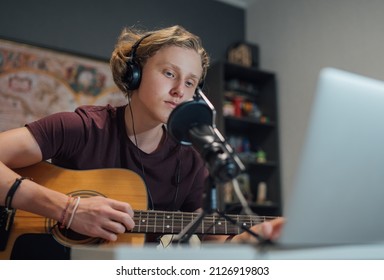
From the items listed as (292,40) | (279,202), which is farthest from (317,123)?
(292,40)

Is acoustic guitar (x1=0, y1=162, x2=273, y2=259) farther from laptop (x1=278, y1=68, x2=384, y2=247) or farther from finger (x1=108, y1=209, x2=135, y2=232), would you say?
laptop (x1=278, y1=68, x2=384, y2=247)

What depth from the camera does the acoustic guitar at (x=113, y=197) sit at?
1.08 meters

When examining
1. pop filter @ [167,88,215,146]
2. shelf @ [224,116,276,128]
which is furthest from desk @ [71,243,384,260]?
shelf @ [224,116,276,128]

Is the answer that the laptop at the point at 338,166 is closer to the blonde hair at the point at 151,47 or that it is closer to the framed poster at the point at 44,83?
the blonde hair at the point at 151,47

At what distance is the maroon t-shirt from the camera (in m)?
1.16

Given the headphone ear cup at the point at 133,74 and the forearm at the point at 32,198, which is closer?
the forearm at the point at 32,198

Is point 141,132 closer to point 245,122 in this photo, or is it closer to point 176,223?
point 176,223

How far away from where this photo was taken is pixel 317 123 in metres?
0.55

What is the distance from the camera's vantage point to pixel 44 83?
2373 millimetres

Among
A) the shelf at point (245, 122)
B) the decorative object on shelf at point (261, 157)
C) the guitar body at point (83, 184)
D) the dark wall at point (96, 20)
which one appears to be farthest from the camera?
the decorative object on shelf at point (261, 157)

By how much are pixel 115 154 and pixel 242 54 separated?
6.78 ft

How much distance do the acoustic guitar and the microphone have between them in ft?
1.23

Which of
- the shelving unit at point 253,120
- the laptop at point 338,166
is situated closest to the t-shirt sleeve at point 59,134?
the laptop at point 338,166

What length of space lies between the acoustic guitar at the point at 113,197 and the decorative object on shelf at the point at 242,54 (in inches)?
83.0
